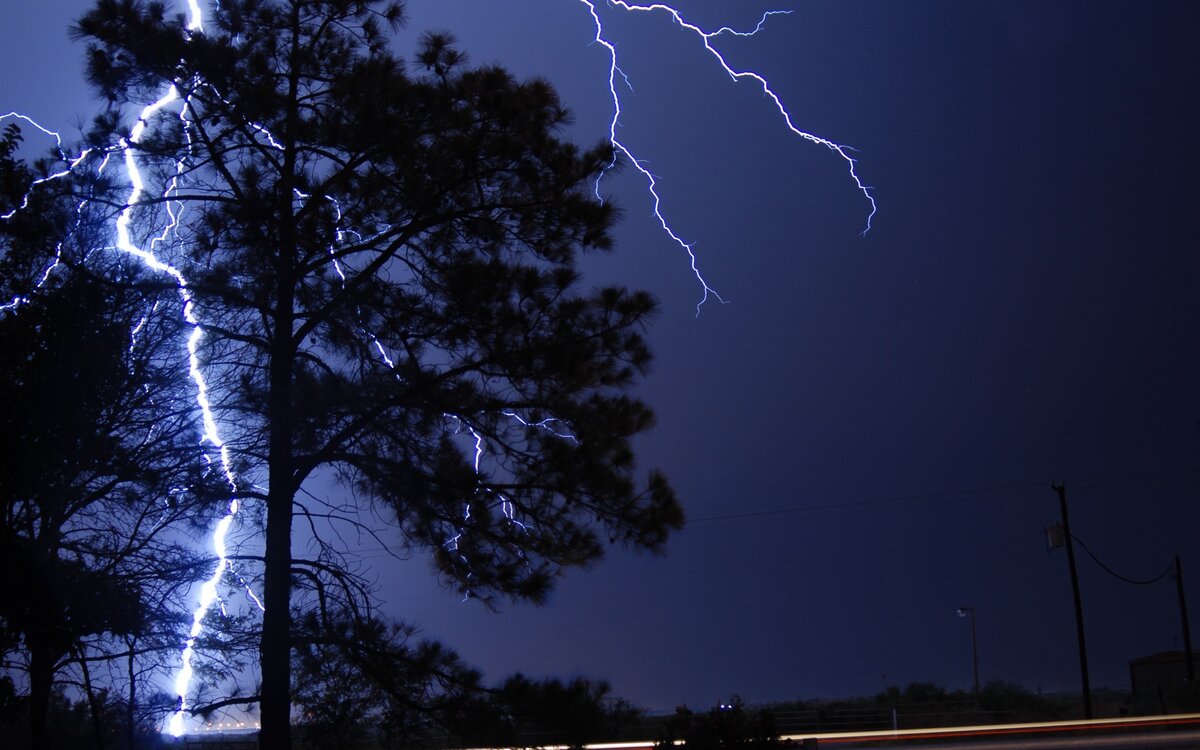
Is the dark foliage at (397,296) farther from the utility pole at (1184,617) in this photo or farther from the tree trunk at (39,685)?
the utility pole at (1184,617)

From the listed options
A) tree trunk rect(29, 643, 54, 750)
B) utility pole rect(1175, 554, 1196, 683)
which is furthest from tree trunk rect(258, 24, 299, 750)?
utility pole rect(1175, 554, 1196, 683)

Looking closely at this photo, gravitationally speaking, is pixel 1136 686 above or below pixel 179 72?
below

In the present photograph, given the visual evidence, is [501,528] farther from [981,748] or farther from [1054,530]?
[1054,530]

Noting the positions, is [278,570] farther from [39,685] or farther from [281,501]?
[39,685]

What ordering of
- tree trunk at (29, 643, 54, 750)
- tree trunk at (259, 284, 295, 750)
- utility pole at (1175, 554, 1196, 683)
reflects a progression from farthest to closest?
1. utility pole at (1175, 554, 1196, 683)
2. tree trunk at (259, 284, 295, 750)
3. tree trunk at (29, 643, 54, 750)

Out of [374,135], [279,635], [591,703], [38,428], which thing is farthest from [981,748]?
[38,428]

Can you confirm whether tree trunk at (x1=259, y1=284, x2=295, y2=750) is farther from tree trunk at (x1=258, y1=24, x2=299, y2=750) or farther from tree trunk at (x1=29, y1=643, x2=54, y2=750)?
tree trunk at (x1=29, y1=643, x2=54, y2=750)

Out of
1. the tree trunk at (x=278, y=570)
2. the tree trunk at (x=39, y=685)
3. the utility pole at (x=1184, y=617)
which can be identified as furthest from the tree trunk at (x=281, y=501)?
the utility pole at (x=1184, y=617)

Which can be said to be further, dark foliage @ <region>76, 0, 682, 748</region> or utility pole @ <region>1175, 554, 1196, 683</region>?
utility pole @ <region>1175, 554, 1196, 683</region>

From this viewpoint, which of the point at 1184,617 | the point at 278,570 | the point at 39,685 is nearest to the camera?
the point at 39,685

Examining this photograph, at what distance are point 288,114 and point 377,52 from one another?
2.64ft

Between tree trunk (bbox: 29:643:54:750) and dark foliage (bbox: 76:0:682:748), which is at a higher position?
dark foliage (bbox: 76:0:682:748)

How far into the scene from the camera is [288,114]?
675 centimetres

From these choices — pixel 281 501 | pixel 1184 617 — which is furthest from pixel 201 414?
pixel 1184 617
